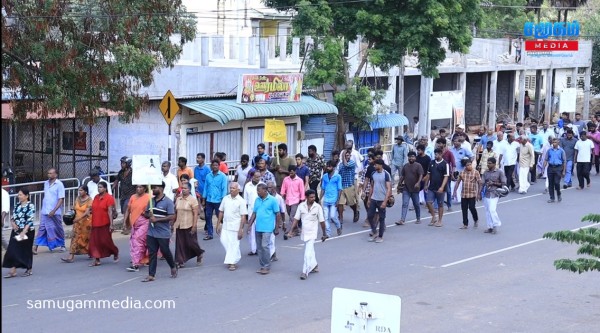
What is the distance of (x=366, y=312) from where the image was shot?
16.2 ft

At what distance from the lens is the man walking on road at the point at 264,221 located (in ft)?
44.2

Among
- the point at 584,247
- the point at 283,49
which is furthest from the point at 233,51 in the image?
the point at 584,247

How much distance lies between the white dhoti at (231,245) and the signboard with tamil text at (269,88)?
29.5ft

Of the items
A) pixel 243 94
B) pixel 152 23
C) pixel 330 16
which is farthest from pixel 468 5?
pixel 152 23

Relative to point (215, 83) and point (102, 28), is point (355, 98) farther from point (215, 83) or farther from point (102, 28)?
point (102, 28)

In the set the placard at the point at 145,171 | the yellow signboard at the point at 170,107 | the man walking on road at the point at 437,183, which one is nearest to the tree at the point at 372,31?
the man walking on road at the point at 437,183

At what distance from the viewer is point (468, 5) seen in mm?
24203

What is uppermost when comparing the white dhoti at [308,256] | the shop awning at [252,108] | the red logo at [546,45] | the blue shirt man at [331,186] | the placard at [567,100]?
the red logo at [546,45]

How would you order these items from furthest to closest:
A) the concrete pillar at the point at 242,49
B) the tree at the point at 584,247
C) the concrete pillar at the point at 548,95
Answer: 1. the concrete pillar at the point at 548,95
2. the concrete pillar at the point at 242,49
3. the tree at the point at 584,247

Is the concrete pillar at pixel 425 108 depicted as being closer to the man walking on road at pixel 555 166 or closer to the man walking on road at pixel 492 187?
the man walking on road at pixel 555 166

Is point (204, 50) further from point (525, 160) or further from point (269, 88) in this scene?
point (525, 160)

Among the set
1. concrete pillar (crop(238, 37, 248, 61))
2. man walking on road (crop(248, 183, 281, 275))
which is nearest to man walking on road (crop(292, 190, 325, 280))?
man walking on road (crop(248, 183, 281, 275))

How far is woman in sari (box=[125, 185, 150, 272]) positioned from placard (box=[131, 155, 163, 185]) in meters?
0.19

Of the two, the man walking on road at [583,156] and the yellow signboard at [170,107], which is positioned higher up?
the yellow signboard at [170,107]
